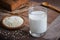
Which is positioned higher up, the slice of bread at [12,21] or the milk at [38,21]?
the milk at [38,21]

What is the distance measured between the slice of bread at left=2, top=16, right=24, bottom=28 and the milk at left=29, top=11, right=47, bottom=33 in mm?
96

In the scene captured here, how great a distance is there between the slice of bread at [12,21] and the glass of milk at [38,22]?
3.5 inches

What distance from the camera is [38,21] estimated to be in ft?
2.53

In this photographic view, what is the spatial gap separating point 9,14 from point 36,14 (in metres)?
0.24

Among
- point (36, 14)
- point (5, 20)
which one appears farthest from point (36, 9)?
point (5, 20)

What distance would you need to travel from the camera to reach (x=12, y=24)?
0.86 metres

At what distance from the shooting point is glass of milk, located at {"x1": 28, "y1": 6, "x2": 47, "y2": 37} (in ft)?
2.53

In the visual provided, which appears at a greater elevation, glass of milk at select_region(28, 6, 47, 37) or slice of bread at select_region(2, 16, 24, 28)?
glass of milk at select_region(28, 6, 47, 37)

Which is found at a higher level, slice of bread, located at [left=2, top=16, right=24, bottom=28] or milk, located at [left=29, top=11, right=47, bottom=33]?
milk, located at [left=29, top=11, right=47, bottom=33]

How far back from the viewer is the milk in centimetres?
77

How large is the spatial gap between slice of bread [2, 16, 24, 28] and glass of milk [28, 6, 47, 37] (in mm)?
88

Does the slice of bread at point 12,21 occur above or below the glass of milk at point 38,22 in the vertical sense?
below

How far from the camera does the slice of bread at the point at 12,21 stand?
859mm

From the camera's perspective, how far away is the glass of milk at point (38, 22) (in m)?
0.77
